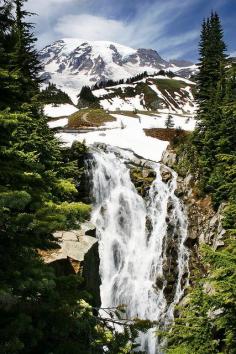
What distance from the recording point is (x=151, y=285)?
29516 mm

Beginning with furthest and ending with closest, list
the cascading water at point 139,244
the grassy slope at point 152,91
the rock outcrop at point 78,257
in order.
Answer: the grassy slope at point 152,91 < the cascading water at point 139,244 < the rock outcrop at point 78,257

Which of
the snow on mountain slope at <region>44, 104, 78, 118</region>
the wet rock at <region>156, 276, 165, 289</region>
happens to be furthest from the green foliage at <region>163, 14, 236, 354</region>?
the snow on mountain slope at <region>44, 104, 78, 118</region>

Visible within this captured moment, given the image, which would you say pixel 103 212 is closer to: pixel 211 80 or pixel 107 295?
pixel 107 295

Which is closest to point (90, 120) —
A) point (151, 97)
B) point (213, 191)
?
point (213, 191)

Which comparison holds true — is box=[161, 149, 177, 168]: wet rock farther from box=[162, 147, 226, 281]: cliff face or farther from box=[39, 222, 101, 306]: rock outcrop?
box=[39, 222, 101, 306]: rock outcrop

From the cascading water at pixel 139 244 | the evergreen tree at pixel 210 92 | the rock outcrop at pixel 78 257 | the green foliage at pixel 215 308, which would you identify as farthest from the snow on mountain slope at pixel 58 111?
the green foliage at pixel 215 308

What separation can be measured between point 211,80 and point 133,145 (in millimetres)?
Result: 12366

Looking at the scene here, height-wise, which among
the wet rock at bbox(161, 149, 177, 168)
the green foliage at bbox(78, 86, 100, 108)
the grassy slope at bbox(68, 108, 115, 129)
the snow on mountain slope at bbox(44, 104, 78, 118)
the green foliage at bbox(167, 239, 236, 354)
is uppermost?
the green foliage at bbox(78, 86, 100, 108)

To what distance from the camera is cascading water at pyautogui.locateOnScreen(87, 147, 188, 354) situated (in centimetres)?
2833

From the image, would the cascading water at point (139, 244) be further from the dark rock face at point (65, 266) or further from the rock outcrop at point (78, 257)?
the dark rock face at point (65, 266)

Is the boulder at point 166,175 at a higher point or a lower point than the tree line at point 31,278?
lower

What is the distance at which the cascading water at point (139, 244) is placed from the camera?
28.3 metres

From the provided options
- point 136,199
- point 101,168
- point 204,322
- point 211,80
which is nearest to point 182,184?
point 136,199

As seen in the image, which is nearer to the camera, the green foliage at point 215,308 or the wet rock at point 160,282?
the green foliage at point 215,308
